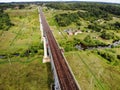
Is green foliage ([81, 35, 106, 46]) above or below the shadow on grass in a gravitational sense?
below

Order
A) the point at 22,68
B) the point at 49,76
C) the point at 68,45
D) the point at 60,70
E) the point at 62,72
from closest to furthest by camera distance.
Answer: the point at 62,72 → the point at 60,70 → the point at 49,76 → the point at 22,68 → the point at 68,45

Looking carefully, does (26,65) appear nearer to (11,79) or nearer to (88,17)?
(11,79)

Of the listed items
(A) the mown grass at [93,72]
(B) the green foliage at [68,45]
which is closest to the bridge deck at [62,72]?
(A) the mown grass at [93,72]

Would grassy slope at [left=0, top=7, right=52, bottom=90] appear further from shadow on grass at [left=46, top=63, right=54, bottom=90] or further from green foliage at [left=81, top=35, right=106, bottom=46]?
green foliage at [left=81, top=35, right=106, bottom=46]

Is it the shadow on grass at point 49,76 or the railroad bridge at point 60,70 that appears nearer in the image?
the railroad bridge at point 60,70

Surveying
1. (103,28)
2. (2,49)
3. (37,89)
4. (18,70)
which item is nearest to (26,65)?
(18,70)

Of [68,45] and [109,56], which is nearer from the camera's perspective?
[109,56]

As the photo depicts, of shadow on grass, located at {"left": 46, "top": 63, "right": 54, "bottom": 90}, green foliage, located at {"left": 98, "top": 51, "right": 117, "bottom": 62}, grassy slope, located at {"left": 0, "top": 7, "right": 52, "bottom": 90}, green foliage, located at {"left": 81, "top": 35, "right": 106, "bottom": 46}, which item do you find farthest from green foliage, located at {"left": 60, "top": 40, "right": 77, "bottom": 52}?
shadow on grass, located at {"left": 46, "top": 63, "right": 54, "bottom": 90}

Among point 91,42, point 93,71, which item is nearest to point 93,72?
point 93,71

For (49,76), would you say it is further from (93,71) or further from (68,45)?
(68,45)

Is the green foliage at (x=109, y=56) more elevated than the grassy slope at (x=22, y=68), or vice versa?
the green foliage at (x=109, y=56)

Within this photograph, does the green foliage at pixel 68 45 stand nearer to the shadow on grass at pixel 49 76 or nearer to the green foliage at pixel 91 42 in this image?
the green foliage at pixel 91 42

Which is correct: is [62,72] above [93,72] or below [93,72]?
above
